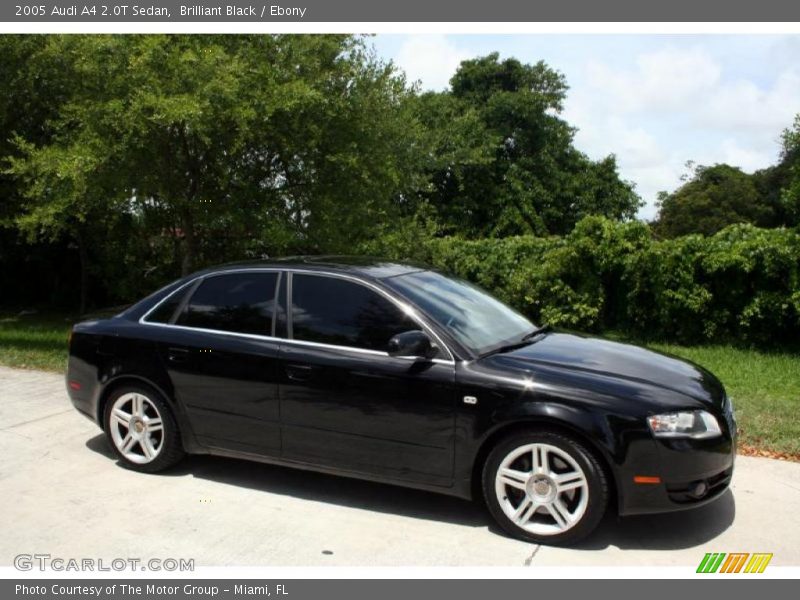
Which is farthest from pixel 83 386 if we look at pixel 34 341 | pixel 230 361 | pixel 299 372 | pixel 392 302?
pixel 34 341

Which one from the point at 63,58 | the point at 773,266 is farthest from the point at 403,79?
the point at 773,266

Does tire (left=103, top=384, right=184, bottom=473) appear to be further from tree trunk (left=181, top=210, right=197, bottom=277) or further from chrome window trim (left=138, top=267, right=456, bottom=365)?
tree trunk (left=181, top=210, right=197, bottom=277)

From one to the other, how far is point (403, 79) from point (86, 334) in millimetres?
7023

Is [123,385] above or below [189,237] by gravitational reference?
below

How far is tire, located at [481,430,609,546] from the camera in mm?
4039

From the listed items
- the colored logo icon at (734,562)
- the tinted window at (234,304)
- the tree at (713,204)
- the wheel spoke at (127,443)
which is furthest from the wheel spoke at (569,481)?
the tree at (713,204)

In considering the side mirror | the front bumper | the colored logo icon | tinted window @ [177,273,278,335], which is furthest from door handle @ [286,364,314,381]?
the colored logo icon

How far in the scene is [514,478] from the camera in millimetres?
4168

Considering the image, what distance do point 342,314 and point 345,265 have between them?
0.49m

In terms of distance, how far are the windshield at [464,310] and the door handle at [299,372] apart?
746mm

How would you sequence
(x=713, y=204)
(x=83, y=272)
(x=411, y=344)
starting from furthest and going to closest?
(x=713, y=204) < (x=83, y=272) < (x=411, y=344)

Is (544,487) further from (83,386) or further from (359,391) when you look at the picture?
(83,386)

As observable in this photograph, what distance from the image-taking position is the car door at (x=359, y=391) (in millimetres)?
4363

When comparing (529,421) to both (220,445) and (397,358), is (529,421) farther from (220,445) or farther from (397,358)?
(220,445)
